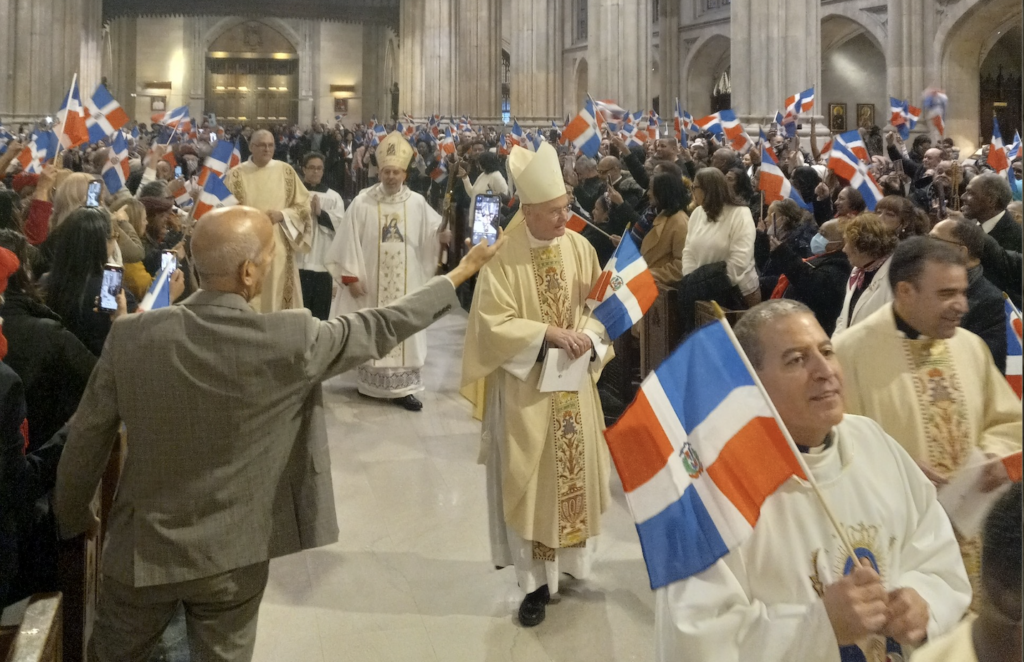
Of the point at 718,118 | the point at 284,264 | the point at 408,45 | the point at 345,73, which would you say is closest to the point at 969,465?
the point at 284,264

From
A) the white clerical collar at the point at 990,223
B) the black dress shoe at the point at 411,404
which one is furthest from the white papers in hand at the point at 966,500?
the black dress shoe at the point at 411,404

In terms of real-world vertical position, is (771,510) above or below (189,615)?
above

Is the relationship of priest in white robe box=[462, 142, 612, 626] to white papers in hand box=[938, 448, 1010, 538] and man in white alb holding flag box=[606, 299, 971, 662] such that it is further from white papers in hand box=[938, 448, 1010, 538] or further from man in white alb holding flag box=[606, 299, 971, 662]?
man in white alb holding flag box=[606, 299, 971, 662]

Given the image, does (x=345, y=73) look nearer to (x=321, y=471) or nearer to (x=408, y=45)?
(x=408, y=45)

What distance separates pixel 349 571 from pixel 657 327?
3098mm

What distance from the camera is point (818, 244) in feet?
20.0

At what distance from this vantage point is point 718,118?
12.6 m

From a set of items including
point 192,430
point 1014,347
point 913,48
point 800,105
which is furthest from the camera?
point 913,48

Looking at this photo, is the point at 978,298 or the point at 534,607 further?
the point at 534,607

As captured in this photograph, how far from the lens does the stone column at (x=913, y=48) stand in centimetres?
2062

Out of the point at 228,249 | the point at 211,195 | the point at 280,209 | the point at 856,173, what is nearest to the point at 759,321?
the point at 228,249

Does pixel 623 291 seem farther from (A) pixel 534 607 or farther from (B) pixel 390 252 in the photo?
(B) pixel 390 252

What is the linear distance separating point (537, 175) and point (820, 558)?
7.87 ft

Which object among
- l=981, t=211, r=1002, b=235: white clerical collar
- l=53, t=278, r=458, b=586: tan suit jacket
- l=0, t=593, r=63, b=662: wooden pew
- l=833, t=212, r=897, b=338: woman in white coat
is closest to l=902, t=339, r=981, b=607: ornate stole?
l=833, t=212, r=897, b=338: woman in white coat
